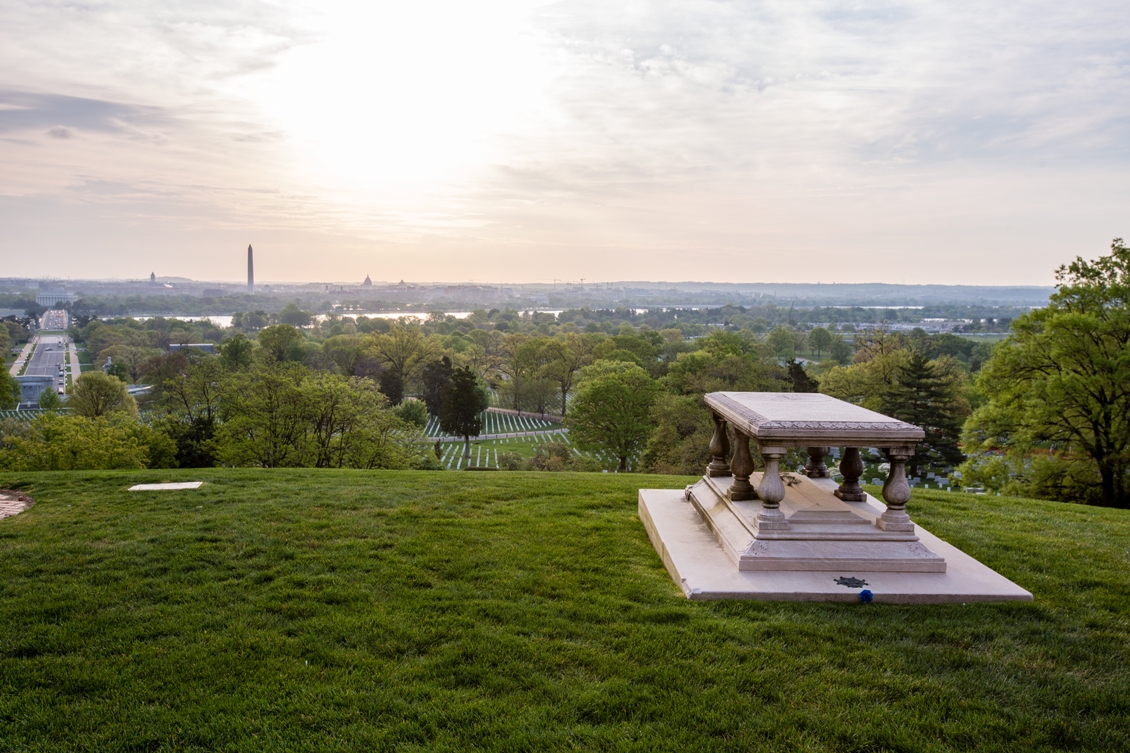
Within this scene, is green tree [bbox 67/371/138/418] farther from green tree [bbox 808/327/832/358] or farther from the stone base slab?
green tree [bbox 808/327/832/358]

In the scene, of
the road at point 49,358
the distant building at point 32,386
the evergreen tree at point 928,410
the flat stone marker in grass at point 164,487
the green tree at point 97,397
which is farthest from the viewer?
the road at point 49,358

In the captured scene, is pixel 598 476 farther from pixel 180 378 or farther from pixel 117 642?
pixel 180 378

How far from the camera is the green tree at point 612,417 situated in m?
36.6

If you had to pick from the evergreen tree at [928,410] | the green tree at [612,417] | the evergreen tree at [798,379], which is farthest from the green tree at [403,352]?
the evergreen tree at [928,410]

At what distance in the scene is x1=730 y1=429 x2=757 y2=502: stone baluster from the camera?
771 centimetres

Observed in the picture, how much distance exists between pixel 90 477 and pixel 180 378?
91.6 ft

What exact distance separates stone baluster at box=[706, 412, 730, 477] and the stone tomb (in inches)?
40.3

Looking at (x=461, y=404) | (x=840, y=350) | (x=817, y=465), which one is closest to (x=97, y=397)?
(x=461, y=404)

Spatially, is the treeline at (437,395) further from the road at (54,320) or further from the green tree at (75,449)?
the road at (54,320)

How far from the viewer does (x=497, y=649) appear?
16.0 ft

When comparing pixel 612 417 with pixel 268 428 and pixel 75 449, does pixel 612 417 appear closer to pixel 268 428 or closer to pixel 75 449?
pixel 268 428

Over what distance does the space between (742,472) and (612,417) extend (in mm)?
28979

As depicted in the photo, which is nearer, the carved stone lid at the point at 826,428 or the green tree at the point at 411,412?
the carved stone lid at the point at 826,428

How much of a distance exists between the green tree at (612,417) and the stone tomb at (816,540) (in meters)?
28.7
